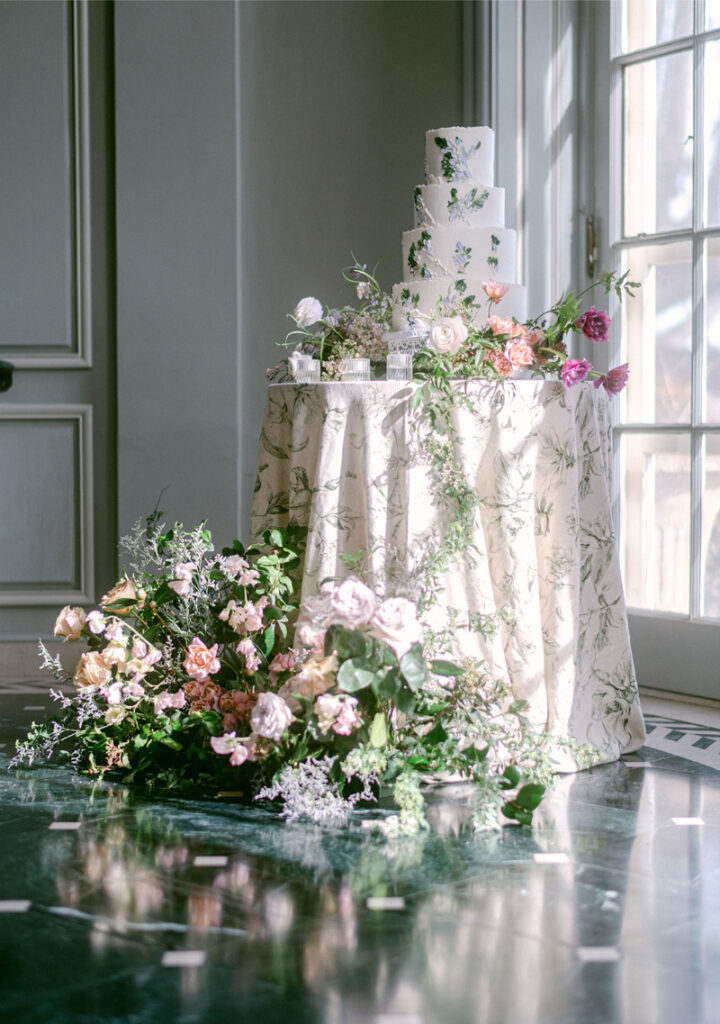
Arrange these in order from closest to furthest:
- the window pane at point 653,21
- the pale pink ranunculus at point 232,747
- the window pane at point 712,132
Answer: the pale pink ranunculus at point 232,747 < the window pane at point 712,132 < the window pane at point 653,21

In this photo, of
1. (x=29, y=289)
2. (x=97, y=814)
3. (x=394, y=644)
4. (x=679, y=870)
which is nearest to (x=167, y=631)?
(x=97, y=814)

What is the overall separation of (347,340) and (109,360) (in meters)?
1.18

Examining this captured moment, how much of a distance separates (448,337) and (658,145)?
131cm

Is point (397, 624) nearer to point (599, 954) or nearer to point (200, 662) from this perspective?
point (200, 662)

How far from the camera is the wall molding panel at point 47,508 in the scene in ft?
11.4

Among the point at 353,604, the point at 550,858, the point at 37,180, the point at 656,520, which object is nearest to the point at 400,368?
the point at 353,604

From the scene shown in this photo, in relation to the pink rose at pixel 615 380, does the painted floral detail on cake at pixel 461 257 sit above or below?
above

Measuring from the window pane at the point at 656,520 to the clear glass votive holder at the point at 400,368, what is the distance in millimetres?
1131

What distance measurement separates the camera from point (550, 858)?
1.87 metres

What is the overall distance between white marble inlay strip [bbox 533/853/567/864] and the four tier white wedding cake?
1.16 meters

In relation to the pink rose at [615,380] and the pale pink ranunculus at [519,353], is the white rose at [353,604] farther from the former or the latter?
the pink rose at [615,380]

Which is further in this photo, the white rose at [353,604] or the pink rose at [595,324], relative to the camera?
the pink rose at [595,324]

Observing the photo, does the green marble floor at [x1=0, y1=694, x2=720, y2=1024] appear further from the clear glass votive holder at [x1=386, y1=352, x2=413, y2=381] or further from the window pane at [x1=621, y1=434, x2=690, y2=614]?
the window pane at [x1=621, y1=434, x2=690, y2=614]

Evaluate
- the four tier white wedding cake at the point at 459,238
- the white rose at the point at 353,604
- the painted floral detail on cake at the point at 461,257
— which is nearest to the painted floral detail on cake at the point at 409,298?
the four tier white wedding cake at the point at 459,238
